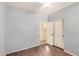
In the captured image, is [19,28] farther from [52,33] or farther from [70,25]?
[70,25]

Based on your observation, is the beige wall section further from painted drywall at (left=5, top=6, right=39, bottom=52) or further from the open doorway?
painted drywall at (left=5, top=6, right=39, bottom=52)

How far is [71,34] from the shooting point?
284 centimetres

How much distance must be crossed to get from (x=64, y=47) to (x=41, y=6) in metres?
1.57

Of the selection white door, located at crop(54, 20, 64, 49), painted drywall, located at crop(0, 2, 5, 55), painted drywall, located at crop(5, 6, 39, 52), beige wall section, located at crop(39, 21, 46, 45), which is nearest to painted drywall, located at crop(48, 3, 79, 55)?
white door, located at crop(54, 20, 64, 49)

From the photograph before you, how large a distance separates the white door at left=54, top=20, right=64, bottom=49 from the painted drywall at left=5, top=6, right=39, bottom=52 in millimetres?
766

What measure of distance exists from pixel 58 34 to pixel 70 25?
1.83 feet

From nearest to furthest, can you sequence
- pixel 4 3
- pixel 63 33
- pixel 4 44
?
pixel 4 3 → pixel 4 44 → pixel 63 33

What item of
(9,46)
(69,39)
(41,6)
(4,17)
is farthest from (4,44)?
(69,39)

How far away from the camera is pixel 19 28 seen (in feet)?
8.45

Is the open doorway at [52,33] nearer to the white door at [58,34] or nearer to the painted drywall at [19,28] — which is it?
the white door at [58,34]

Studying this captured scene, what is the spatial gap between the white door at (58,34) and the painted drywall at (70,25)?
13cm

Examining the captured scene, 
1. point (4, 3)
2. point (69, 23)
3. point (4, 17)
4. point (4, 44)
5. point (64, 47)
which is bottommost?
point (64, 47)

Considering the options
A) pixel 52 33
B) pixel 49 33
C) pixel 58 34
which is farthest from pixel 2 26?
pixel 58 34

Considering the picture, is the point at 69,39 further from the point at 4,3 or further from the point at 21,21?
the point at 4,3
